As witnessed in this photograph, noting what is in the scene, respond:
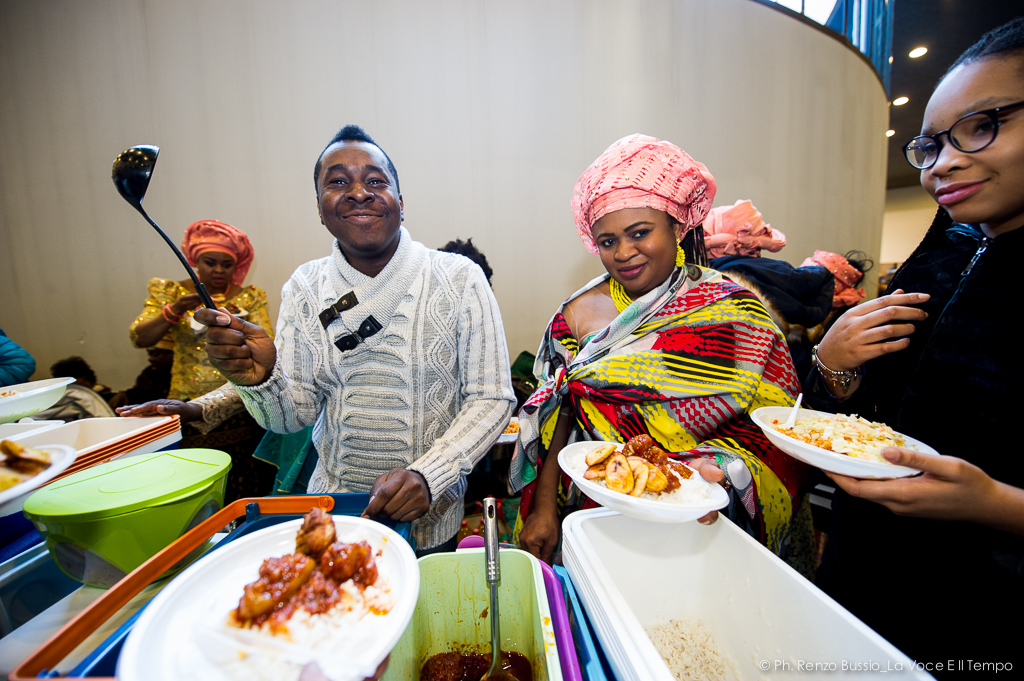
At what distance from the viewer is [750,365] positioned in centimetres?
118

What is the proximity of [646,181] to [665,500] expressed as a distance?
0.92 m

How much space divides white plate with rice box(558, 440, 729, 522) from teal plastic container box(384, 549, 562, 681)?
0.69 ft

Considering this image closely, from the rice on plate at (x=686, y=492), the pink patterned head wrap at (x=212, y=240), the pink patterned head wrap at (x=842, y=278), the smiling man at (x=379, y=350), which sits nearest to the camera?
the rice on plate at (x=686, y=492)

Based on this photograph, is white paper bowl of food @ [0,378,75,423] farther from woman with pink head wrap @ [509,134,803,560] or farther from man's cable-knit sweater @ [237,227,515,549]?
woman with pink head wrap @ [509,134,803,560]

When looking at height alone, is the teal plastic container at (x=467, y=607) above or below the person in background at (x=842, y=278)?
below

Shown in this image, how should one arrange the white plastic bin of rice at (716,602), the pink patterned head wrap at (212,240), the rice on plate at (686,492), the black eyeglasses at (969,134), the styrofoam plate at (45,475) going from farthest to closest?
the pink patterned head wrap at (212,240), the rice on plate at (686,492), the black eyeglasses at (969,134), the white plastic bin of rice at (716,602), the styrofoam plate at (45,475)

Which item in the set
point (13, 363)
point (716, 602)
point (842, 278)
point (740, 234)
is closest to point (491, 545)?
point (716, 602)

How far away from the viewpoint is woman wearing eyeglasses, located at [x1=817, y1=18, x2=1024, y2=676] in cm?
70

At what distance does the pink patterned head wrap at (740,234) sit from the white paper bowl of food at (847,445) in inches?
77.2

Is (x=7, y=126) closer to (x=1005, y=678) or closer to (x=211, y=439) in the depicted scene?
(x=211, y=439)

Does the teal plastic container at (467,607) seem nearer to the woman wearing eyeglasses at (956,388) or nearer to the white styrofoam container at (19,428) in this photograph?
the woman wearing eyeglasses at (956,388)

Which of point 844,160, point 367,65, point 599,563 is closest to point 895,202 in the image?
point 844,160

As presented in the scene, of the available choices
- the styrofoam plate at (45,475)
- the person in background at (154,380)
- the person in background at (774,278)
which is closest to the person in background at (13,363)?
the styrofoam plate at (45,475)

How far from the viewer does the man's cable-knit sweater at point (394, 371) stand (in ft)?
4.29
